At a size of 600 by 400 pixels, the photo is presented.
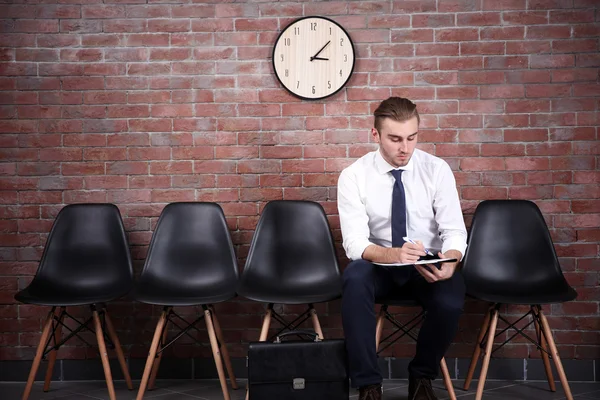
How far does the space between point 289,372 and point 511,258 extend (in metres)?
1.36

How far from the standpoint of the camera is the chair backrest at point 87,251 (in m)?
3.15

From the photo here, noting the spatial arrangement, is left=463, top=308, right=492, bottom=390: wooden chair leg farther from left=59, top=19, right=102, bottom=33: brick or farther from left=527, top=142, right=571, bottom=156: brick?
left=59, top=19, right=102, bottom=33: brick

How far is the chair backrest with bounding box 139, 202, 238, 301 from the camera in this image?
10.3ft

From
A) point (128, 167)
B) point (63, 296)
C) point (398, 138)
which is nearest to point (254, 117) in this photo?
point (128, 167)

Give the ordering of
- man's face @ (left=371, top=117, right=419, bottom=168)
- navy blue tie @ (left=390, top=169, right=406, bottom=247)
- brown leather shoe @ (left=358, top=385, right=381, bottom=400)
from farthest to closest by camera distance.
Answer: navy blue tie @ (left=390, top=169, right=406, bottom=247) < man's face @ (left=371, top=117, right=419, bottom=168) < brown leather shoe @ (left=358, top=385, right=381, bottom=400)

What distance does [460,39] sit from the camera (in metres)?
3.30

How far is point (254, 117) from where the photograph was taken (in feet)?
11.0

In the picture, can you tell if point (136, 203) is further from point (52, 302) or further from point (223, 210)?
point (52, 302)

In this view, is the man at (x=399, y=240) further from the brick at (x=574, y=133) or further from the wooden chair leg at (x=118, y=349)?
the wooden chair leg at (x=118, y=349)

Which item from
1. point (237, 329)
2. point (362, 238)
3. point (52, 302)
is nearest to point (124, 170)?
point (52, 302)

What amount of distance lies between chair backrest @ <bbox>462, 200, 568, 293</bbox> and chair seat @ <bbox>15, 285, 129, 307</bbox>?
179cm

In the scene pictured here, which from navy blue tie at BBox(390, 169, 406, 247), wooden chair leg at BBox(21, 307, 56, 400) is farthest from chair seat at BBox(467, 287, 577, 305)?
wooden chair leg at BBox(21, 307, 56, 400)

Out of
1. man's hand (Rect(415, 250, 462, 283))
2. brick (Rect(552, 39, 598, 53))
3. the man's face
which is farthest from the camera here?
brick (Rect(552, 39, 598, 53))

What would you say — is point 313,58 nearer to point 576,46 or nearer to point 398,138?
point 398,138
